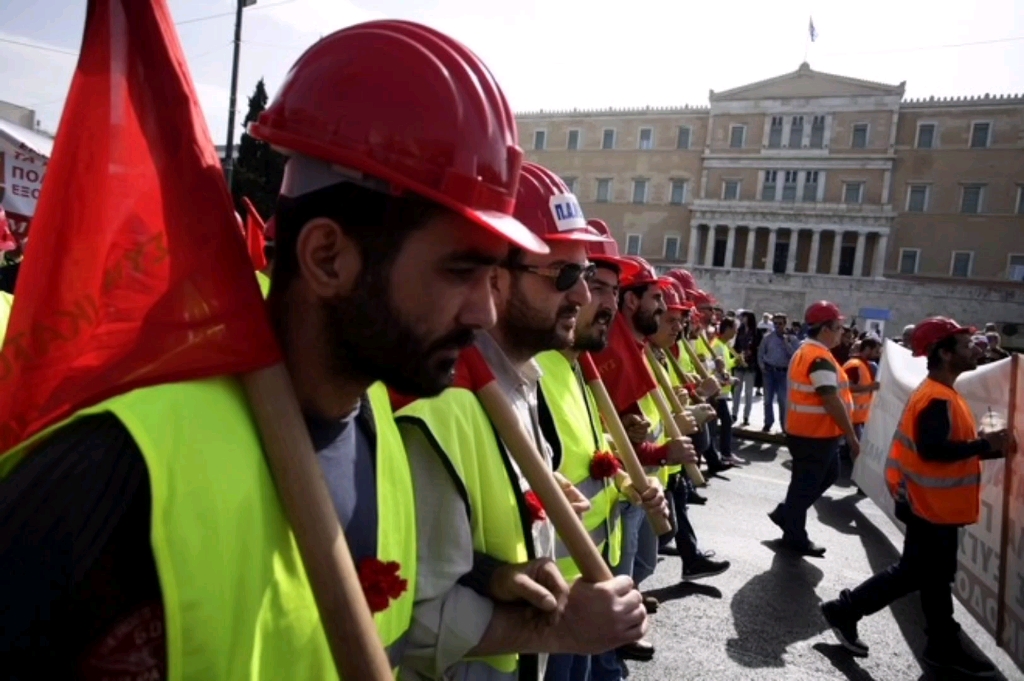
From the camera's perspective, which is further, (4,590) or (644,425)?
(644,425)

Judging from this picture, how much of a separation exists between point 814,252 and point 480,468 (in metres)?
54.6

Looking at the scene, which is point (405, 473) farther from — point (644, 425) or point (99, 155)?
point (644, 425)

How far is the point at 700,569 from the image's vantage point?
5648 millimetres

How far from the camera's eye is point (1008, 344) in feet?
115

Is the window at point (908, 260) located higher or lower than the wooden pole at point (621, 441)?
higher

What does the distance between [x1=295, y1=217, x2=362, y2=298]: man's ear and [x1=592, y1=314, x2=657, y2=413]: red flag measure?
3.03 metres

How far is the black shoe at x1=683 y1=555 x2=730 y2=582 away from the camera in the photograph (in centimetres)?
562

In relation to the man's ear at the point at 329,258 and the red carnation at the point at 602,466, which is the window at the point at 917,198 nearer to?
the red carnation at the point at 602,466

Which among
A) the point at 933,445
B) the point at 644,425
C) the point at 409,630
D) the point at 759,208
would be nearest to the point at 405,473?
the point at 409,630

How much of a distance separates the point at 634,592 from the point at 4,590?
1.26 m

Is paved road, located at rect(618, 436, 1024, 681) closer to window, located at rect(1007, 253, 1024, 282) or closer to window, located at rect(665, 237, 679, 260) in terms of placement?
window, located at rect(1007, 253, 1024, 282)

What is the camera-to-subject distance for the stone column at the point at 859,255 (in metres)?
49.8

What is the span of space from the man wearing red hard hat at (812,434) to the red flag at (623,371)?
2567 mm

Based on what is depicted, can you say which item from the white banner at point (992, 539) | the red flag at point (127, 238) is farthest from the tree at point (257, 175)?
the red flag at point (127, 238)
